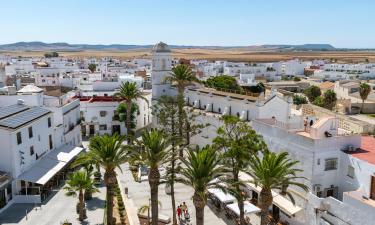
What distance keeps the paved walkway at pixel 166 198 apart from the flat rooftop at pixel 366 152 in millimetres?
11640

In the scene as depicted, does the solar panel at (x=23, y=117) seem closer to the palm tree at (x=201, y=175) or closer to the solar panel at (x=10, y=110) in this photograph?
the solar panel at (x=10, y=110)

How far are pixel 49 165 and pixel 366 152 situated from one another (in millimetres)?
30590

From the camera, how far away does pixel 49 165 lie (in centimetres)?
4128

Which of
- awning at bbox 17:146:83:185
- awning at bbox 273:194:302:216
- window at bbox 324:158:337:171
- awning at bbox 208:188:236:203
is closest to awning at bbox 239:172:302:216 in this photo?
awning at bbox 273:194:302:216

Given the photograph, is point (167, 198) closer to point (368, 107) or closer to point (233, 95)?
point (233, 95)

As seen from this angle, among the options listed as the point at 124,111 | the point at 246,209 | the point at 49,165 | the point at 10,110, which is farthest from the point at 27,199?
the point at 124,111

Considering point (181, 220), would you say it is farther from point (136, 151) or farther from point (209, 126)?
point (209, 126)

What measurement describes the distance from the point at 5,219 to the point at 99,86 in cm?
4636

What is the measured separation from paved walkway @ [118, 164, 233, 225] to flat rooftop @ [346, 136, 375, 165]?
38.2ft

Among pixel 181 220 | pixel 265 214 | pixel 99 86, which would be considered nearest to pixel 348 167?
pixel 265 214

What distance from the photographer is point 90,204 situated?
35.8 metres

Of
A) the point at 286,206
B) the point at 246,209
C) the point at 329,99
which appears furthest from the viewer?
the point at 329,99

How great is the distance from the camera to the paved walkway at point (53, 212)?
31.9 m

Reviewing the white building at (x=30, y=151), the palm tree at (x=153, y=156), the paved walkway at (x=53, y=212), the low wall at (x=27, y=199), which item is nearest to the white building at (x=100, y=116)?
the white building at (x=30, y=151)
